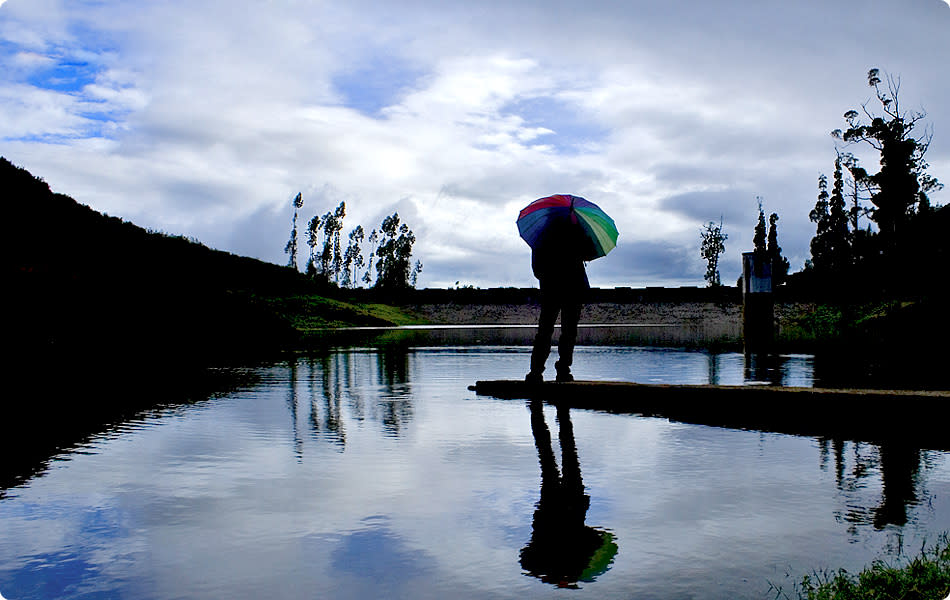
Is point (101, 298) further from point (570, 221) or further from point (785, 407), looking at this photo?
point (785, 407)

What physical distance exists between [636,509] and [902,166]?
44118mm

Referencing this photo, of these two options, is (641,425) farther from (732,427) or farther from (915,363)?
(915,363)

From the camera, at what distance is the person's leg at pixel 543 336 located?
1305 cm

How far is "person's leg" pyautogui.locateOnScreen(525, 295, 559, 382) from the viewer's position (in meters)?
13.1

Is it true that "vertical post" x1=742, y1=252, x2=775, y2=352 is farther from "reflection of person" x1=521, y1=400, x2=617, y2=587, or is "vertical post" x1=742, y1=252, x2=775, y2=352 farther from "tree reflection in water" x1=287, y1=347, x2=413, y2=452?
"reflection of person" x1=521, y1=400, x2=617, y2=587

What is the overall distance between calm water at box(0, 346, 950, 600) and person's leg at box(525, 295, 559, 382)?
69.3 inches

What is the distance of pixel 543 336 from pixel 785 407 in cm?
378

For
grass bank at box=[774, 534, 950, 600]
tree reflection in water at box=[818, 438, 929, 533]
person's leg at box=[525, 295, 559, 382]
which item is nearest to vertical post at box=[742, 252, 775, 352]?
person's leg at box=[525, 295, 559, 382]

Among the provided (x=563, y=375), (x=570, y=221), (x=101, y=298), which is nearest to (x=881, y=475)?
(x=570, y=221)

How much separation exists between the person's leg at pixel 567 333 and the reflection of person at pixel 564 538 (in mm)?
4827

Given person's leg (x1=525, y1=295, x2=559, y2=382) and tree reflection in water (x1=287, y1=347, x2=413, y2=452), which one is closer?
tree reflection in water (x1=287, y1=347, x2=413, y2=452)

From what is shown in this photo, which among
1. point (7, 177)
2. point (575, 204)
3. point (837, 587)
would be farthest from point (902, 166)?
point (7, 177)

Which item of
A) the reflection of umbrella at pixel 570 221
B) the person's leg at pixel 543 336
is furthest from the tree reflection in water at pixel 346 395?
the reflection of umbrella at pixel 570 221

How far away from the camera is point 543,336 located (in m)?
13.2
